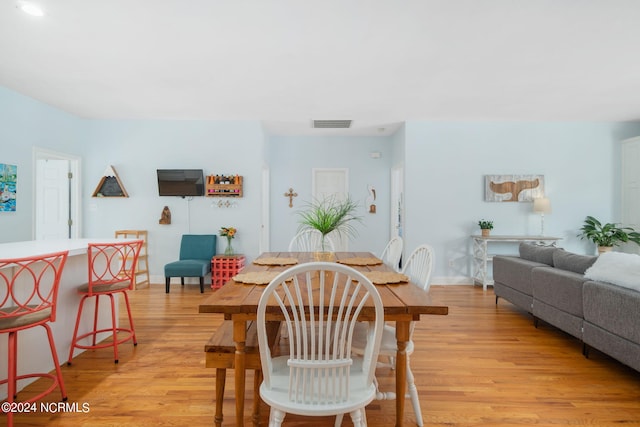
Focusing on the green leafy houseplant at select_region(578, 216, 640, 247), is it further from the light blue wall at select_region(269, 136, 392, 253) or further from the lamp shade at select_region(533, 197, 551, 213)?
the light blue wall at select_region(269, 136, 392, 253)

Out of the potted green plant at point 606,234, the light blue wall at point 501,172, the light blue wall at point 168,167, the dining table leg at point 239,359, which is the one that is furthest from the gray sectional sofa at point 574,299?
the light blue wall at point 168,167

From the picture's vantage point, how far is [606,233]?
5184 millimetres

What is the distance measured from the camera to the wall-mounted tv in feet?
17.0

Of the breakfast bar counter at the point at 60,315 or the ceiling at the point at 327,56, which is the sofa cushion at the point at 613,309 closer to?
the ceiling at the point at 327,56

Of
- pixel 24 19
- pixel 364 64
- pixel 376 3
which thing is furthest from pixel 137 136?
pixel 376 3

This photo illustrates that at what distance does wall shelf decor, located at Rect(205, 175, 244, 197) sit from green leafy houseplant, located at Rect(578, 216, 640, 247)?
5.21 meters

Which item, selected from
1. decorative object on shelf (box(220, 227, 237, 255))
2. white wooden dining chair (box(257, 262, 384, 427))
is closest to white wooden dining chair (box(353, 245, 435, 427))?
white wooden dining chair (box(257, 262, 384, 427))

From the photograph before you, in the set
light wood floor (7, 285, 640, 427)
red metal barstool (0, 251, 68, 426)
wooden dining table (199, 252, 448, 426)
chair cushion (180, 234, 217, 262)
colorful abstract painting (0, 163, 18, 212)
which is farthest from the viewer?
chair cushion (180, 234, 217, 262)

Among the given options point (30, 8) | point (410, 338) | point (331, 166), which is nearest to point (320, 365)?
point (410, 338)

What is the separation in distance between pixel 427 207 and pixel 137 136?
4495 millimetres

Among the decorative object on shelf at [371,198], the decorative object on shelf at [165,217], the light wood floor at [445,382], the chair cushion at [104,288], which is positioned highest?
the decorative object on shelf at [371,198]

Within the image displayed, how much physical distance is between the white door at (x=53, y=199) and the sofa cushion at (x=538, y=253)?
596 cm

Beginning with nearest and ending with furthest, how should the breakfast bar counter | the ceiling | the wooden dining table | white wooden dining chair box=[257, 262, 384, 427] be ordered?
white wooden dining chair box=[257, 262, 384, 427] → the wooden dining table → the breakfast bar counter → the ceiling

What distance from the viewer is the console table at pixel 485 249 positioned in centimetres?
493
